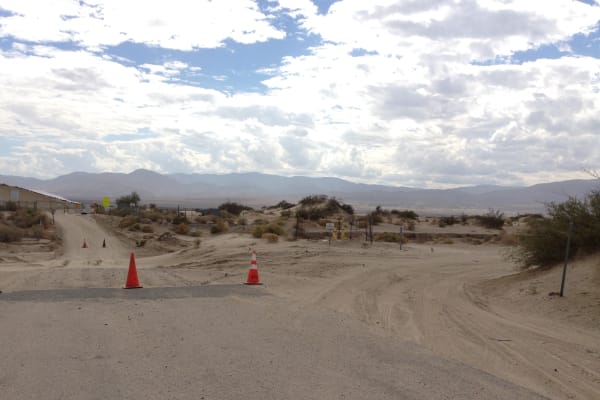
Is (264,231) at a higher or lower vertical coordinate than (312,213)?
lower

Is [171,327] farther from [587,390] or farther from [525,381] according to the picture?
[587,390]

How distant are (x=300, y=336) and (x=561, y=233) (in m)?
7.98

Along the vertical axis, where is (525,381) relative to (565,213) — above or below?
below

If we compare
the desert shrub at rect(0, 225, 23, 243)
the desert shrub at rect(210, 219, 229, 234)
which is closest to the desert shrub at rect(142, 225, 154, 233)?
Answer: the desert shrub at rect(210, 219, 229, 234)

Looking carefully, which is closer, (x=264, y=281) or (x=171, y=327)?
(x=171, y=327)

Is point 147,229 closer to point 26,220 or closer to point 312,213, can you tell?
point 26,220

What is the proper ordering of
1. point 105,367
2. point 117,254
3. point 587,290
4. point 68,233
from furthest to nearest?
point 68,233
point 117,254
point 587,290
point 105,367

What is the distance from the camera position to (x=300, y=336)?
9367mm

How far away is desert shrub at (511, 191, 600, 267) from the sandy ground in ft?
1.91

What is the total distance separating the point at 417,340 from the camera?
947 cm

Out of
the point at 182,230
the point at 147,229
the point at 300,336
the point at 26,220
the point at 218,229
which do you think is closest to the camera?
the point at 300,336

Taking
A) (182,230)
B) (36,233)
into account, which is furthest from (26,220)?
(182,230)

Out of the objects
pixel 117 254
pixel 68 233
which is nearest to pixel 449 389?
pixel 117 254

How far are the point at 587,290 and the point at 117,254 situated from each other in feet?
79.6
